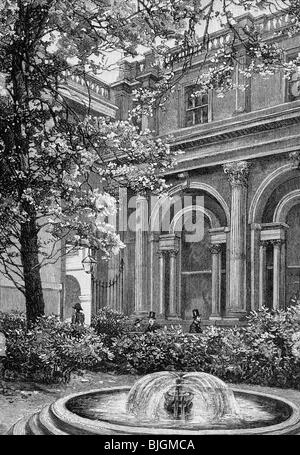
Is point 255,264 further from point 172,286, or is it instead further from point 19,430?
point 19,430

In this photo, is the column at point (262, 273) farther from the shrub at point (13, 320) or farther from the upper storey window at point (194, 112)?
the shrub at point (13, 320)

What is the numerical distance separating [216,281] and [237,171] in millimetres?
2781

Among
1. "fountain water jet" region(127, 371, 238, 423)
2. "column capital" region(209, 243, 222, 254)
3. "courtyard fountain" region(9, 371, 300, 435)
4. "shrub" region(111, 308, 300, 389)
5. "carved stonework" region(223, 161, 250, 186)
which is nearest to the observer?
"courtyard fountain" region(9, 371, 300, 435)

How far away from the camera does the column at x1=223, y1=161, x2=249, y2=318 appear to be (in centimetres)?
1188

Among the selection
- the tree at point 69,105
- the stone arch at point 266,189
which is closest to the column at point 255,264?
the stone arch at point 266,189

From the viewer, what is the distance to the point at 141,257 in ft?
37.2

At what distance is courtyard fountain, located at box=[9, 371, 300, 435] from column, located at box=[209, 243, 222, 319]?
553cm

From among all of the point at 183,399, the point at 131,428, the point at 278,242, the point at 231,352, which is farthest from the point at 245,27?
the point at 278,242

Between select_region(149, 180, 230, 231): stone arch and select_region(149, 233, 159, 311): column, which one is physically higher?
select_region(149, 180, 230, 231): stone arch

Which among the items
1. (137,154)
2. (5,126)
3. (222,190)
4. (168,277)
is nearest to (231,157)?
(222,190)

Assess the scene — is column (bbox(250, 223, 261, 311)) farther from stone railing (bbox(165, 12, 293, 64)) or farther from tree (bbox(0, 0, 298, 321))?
stone railing (bbox(165, 12, 293, 64))

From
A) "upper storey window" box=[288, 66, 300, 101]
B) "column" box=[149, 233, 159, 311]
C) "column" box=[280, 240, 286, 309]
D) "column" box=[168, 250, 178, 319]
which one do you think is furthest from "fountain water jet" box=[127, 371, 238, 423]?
"upper storey window" box=[288, 66, 300, 101]

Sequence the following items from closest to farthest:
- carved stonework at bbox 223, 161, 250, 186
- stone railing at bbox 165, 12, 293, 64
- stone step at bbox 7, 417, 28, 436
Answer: stone step at bbox 7, 417, 28, 436
stone railing at bbox 165, 12, 293, 64
carved stonework at bbox 223, 161, 250, 186
